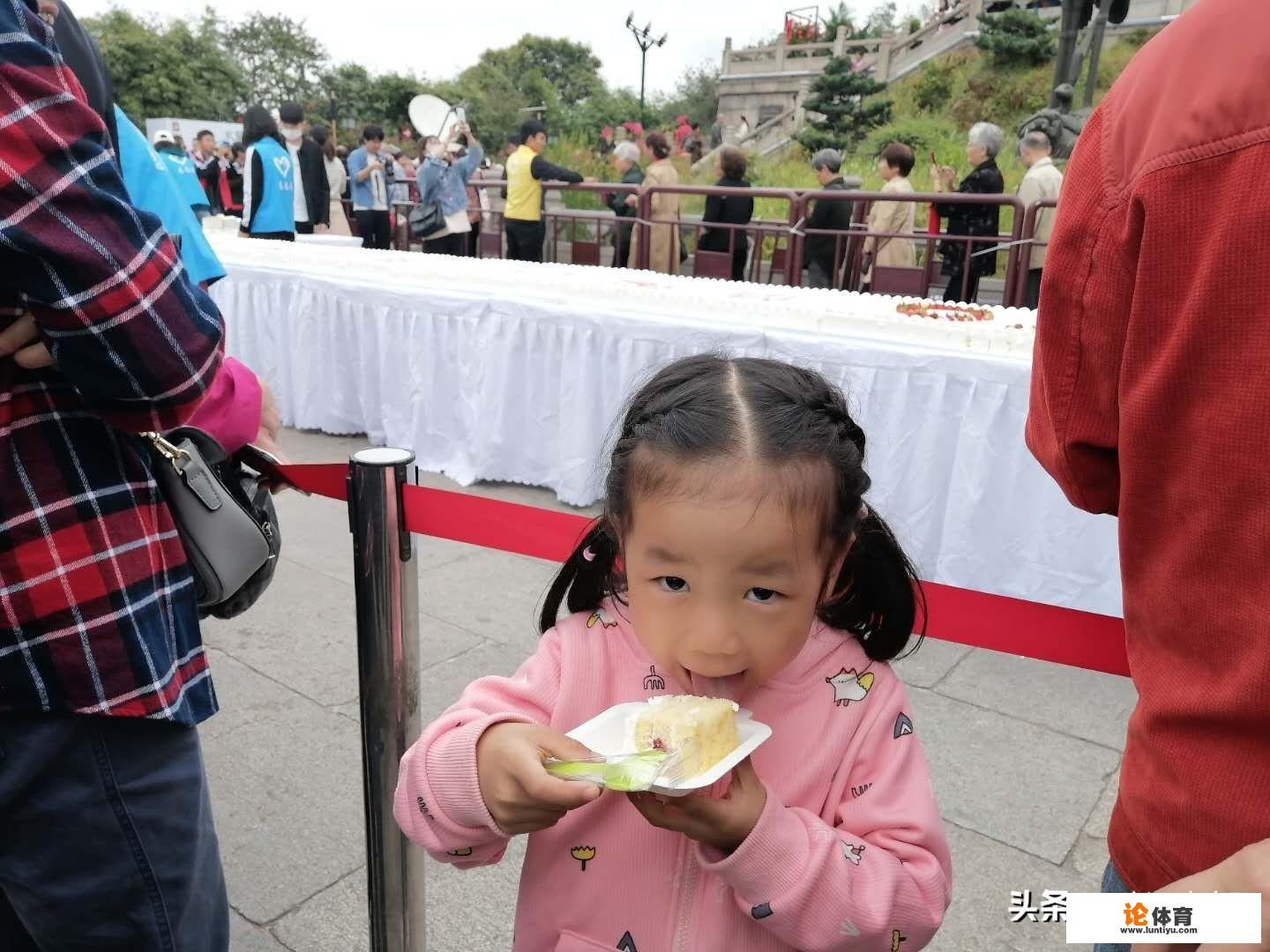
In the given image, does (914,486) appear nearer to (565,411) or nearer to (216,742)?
(565,411)

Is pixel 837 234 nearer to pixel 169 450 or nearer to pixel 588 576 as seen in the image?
pixel 588 576

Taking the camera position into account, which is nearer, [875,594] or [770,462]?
[770,462]

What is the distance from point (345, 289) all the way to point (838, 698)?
4453 millimetres

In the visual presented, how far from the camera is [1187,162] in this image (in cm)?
70

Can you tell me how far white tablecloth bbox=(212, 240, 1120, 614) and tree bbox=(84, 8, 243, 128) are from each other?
→ 3654cm

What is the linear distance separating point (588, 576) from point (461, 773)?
0.29 m

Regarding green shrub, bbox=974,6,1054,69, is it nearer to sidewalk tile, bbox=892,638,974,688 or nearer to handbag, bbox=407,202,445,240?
handbag, bbox=407,202,445,240

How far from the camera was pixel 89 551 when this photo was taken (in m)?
1.03

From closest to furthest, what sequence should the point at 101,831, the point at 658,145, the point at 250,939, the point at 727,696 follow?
the point at 727,696 → the point at 101,831 → the point at 250,939 → the point at 658,145

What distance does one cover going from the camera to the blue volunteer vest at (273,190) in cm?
708

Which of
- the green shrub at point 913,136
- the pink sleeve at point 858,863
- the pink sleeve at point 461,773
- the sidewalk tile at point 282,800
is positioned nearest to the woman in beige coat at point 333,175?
the sidewalk tile at point 282,800

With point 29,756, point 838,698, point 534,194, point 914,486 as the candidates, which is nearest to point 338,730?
point 29,756

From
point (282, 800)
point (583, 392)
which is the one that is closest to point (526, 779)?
point (282, 800)

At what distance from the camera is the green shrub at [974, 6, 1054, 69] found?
2533 centimetres
